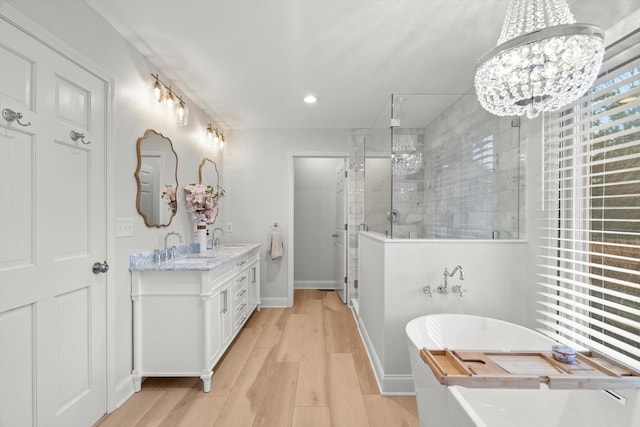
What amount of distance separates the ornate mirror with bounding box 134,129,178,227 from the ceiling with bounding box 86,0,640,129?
623mm

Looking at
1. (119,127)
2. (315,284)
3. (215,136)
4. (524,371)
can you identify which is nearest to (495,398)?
(524,371)

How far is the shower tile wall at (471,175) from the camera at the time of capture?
2.13 m

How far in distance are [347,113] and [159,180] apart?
2.14 meters

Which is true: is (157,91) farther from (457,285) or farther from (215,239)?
(457,285)

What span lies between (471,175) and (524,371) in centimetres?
150

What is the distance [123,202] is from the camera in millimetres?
2012

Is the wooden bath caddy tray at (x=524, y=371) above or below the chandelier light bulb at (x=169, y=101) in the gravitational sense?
below

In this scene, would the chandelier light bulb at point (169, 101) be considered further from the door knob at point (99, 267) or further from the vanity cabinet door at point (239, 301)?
the vanity cabinet door at point (239, 301)

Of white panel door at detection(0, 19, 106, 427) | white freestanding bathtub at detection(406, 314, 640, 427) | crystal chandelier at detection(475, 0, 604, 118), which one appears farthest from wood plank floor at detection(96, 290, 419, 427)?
crystal chandelier at detection(475, 0, 604, 118)

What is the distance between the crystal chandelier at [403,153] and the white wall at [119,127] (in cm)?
194

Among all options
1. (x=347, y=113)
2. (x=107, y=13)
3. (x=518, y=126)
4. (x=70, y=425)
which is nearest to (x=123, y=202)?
(x=107, y=13)

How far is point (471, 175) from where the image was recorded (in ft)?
7.76

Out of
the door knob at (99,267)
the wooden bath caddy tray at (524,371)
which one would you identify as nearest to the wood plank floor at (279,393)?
the wooden bath caddy tray at (524,371)

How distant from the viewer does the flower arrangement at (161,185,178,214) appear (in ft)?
8.32
